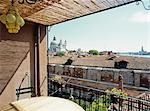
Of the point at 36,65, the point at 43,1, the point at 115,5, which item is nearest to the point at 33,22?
the point at 36,65

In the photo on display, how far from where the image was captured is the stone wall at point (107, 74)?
650 inches

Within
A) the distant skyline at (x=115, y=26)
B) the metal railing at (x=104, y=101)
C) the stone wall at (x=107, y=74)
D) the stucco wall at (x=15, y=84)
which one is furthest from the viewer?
the stone wall at (x=107, y=74)

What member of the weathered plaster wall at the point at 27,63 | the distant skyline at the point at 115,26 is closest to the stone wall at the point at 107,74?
the distant skyline at the point at 115,26

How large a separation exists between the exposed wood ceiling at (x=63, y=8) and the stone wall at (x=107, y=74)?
9.09m

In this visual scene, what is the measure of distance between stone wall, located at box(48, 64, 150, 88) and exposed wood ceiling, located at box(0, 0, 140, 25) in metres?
9.09

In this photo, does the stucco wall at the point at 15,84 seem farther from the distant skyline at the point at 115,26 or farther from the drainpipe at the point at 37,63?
the distant skyline at the point at 115,26

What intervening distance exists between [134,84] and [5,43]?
1316 centimetres

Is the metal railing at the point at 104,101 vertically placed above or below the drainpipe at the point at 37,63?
below

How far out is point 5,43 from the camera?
598cm

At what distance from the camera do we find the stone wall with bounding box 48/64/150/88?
16.5 metres

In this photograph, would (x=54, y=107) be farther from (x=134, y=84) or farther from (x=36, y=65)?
(x=134, y=84)

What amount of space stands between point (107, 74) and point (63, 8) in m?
14.1

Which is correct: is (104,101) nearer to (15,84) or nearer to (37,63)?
(37,63)

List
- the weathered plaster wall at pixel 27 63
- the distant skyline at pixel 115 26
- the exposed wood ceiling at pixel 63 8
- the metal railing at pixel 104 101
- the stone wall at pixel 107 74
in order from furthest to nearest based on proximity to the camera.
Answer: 1. the stone wall at pixel 107 74
2. the weathered plaster wall at pixel 27 63
3. the distant skyline at pixel 115 26
4. the metal railing at pixel 104 101
5. the exposed wood ceiling at pixel 63 8
